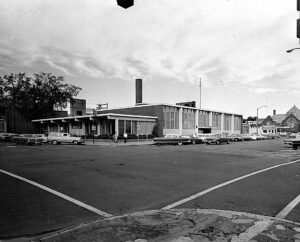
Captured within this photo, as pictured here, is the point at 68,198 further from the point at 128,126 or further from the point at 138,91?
the point at 138,91

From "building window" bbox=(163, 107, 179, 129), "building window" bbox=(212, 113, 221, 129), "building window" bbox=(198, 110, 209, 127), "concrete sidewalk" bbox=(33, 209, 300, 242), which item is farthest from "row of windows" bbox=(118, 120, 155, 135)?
"concrete sidewalk" bbox=(33, 209, 300, 242)

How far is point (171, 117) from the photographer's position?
5528 cm

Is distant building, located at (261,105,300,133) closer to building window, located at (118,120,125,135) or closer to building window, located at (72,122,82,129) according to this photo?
building window, located at (72,122,82,129)

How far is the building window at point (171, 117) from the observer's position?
177 ft

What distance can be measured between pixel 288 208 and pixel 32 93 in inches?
2408

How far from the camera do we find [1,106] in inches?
2456

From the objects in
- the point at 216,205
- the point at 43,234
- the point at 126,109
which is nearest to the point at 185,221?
the point at 216,205

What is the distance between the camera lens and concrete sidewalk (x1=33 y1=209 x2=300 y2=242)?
4.56m

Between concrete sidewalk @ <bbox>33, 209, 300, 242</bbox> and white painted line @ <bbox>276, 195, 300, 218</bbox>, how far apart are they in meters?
0.58

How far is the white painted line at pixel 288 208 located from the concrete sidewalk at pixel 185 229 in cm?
58

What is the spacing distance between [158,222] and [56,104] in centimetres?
6259

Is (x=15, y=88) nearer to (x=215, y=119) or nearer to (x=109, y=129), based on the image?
(x=109, y=129)

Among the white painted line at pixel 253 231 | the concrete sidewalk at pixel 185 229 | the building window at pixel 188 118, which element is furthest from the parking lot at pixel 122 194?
the building window at pixel 188 118

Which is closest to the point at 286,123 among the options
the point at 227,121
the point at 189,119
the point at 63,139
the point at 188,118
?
the point at 227,121
